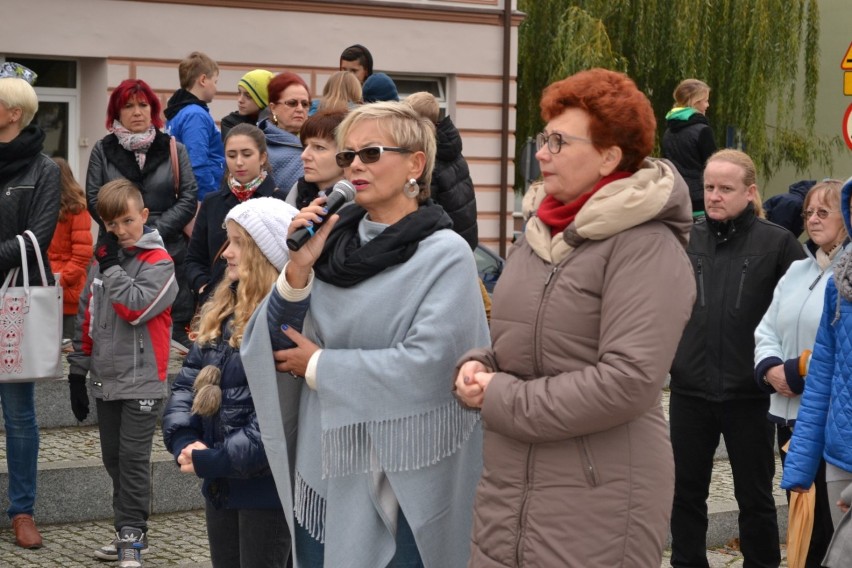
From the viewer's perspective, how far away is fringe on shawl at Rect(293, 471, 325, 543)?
440 cm

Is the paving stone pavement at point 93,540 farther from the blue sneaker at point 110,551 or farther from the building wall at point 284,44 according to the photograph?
the building wall at point 284,44

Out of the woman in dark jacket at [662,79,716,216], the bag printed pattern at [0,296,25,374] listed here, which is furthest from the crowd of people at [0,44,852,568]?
the woman in dark jacket at [662,79,716,216]

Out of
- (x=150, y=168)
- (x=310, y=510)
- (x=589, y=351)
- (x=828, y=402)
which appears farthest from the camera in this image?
(x=150, y=168)

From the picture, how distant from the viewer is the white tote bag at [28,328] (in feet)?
22.8

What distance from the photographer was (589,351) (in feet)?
12.3

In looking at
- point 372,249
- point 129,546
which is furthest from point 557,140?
point 129,546

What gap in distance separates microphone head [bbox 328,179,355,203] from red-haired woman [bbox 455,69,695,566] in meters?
0.60

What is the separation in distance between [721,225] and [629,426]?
9.64 feet

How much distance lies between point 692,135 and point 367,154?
8.72 m

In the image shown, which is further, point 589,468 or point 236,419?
point 236,419

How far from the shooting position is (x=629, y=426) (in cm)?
380

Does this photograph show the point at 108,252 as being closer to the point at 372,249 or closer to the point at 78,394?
the point at 78,394

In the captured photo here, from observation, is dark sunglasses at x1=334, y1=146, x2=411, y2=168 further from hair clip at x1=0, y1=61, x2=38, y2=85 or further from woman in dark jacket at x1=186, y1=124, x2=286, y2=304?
hair clip at x1=0, y1=61, x2=38, y2=85

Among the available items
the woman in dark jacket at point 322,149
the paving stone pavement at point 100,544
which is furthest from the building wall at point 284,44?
the woman in dark jacket at point 322,149
